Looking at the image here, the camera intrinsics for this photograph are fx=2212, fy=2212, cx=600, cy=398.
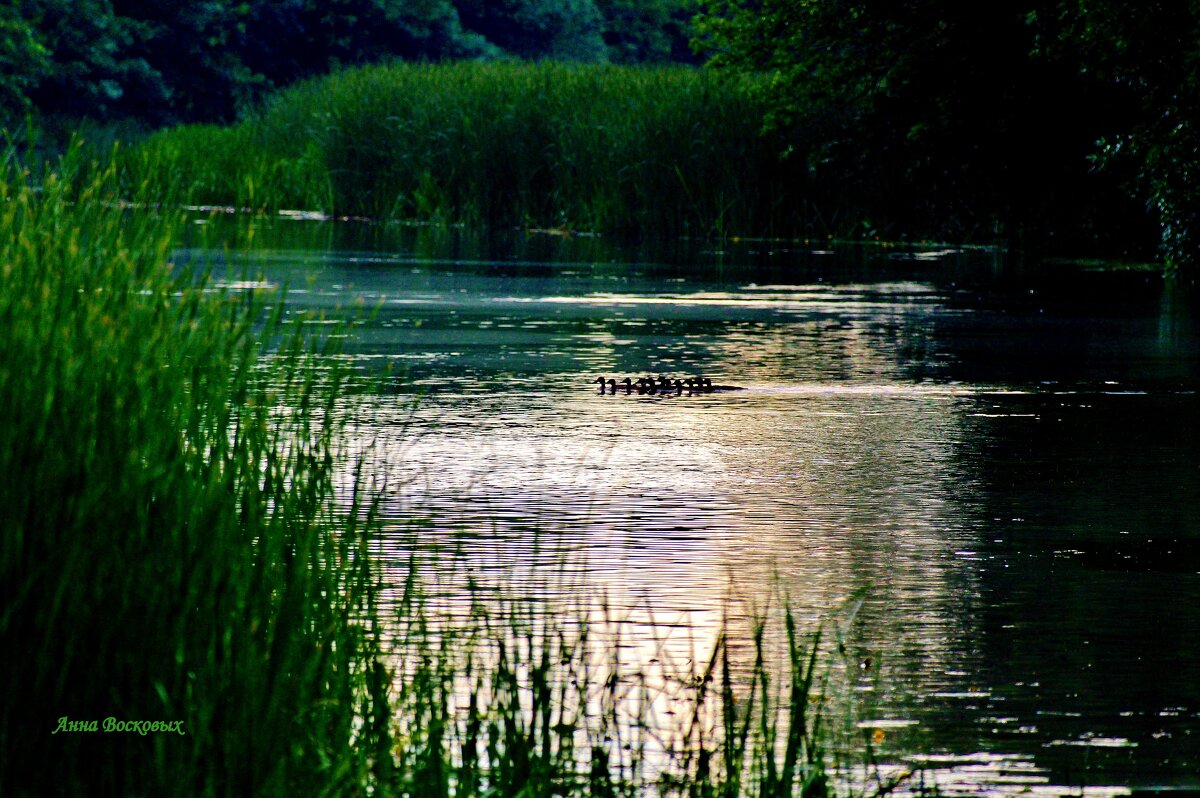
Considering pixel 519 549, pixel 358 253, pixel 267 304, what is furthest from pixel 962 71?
pixel 519 549

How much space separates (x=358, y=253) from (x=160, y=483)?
20.1 meters

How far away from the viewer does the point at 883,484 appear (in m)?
9.26

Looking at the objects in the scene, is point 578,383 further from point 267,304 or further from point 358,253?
point 358,253

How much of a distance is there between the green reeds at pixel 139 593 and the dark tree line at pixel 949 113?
20.9m

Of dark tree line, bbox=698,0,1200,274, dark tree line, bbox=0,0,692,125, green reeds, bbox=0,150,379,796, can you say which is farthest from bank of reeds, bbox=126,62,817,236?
green reeds, bbox=0,150,379,796

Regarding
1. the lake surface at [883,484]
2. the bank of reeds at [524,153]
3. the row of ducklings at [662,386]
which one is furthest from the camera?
the bank of reeds at [524,153]

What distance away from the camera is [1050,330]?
16625mm

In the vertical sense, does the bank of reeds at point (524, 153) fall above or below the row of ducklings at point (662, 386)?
above

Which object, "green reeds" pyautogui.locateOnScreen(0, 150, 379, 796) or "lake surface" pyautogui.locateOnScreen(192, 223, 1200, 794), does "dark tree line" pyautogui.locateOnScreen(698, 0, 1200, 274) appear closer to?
"lake surface" pyautogui.locateOnScreen(192, 223, 1200, 794)

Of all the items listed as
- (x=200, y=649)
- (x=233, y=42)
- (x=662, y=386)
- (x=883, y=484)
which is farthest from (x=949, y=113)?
(x=233, y=42)

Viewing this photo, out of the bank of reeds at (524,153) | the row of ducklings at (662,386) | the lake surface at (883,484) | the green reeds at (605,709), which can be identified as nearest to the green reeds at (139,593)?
the green reeds at (605,709)

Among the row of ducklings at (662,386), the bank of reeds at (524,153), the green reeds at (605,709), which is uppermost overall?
the bank of reeds at (524,153)

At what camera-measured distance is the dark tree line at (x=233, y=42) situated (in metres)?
51.5

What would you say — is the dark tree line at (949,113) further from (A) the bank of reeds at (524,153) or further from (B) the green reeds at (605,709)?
(B) the green reeds at (605,709)
